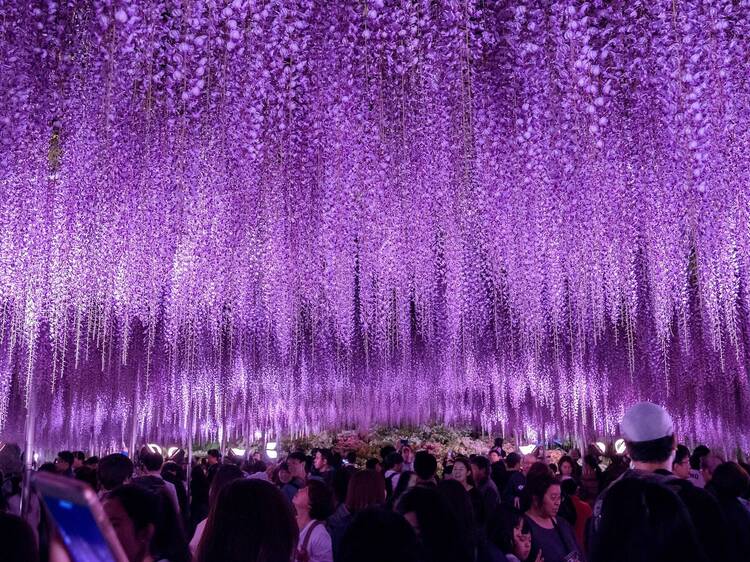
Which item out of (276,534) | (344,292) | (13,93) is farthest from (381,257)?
(276,534)

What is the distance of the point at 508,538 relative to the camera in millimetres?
3898

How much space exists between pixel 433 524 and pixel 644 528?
104cm

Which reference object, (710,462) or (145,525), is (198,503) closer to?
(145,525)

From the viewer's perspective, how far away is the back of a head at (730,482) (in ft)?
12.9

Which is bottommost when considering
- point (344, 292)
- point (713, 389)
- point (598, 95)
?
point (713, 389)

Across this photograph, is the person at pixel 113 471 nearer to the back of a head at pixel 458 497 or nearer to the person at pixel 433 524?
the back of a head at pixel 458 497

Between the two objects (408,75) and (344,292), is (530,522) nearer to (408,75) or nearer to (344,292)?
(408,75)

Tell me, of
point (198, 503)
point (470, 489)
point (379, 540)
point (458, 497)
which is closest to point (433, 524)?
point (379, 540)

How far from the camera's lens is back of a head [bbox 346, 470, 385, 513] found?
450 centimetres

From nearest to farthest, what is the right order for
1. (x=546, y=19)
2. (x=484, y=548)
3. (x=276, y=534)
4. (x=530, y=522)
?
(x=276, y=534) → (x=484, y=548) → (x=530, y=522) → (x=546, y=19)

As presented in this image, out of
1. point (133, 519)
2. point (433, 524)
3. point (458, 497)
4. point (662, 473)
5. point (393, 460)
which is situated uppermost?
point (662, 473)

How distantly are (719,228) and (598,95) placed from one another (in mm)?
2289

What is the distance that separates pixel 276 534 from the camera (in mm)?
2436

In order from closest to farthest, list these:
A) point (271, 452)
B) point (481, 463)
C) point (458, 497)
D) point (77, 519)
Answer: point (77, 519)
point (458, 497)
point (481, 463)
point (271, 452)
